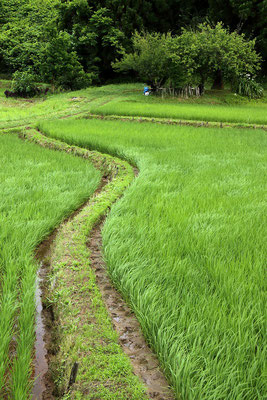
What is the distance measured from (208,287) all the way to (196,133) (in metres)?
5.66

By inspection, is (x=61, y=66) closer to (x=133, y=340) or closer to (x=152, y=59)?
(x=152, y=59)

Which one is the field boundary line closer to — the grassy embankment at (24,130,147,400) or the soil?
the grassy embankment at (24,130,147,400)

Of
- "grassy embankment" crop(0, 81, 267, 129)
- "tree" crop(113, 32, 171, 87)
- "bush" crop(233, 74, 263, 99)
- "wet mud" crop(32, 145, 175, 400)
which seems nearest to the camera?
"wet mud" crop(32, 145, 175, 400)

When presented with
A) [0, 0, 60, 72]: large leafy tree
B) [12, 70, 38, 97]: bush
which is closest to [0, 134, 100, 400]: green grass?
[12, 70, 38, 97]: bush

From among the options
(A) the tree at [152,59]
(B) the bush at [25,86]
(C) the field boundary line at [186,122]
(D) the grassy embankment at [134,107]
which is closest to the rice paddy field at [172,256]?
(C) the field boundary line at [186,122]

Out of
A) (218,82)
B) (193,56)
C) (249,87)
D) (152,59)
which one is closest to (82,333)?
(152,59)

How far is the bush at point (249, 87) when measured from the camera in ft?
48.6

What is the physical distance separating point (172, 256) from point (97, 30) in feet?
62.8

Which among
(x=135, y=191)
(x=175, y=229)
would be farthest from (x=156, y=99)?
(x=175, y=229)

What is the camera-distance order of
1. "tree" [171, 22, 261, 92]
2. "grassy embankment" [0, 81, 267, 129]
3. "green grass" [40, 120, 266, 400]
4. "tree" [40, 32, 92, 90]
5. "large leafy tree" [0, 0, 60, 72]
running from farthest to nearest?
"large leafy tree" [0, 0, 60, 72] → "tree" [40, 32, 92, 90] → "tree" [171, 22, 261, 92] → "grassy embankment" [0, 81, 267, 129] → "green grass" [40, 120, 266, 400]

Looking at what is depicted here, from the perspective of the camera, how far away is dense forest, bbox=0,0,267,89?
15680mm

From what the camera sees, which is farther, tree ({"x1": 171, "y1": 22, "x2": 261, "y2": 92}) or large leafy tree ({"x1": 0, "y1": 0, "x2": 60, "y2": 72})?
large leafy tree ({"x1": 0, "y1": 0, "x2": 60, "y2": 72})

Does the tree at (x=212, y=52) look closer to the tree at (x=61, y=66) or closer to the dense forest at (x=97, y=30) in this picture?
the dense forest at (x=97, y=30)

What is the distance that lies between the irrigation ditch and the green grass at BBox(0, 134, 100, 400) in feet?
0.38
